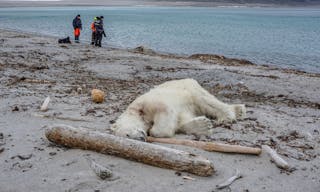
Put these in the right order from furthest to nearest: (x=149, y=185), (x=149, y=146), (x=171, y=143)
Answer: (x=171, y=143), (x=149, y=146), (x=149, y=185)

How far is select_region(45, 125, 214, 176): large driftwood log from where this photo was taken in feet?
15.0

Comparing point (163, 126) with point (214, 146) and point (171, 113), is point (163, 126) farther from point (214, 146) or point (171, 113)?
point (214, 146)

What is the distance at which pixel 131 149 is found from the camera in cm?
488

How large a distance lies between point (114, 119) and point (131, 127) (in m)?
1.62

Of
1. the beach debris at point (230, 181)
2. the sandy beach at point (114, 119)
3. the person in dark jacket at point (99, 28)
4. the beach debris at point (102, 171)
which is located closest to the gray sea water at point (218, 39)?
the person in dark jacket at point (99, 28)

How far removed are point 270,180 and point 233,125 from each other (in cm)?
221

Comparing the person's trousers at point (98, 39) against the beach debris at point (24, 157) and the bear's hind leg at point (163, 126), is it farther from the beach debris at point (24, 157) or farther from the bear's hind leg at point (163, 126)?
the beach debris at point (24, 157)

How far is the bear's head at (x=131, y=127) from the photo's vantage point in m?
5.17

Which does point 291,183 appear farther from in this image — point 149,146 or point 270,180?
point 149,146

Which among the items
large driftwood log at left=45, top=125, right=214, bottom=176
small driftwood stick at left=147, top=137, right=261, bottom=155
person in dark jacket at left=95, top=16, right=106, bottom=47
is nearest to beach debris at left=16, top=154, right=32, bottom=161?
large driftwood log at left=45, top=125, right=214, bottom=176

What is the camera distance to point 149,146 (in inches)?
190

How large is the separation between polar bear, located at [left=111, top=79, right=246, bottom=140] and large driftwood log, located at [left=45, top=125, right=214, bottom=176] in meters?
0.26

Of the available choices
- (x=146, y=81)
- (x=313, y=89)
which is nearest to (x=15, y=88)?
(x=146, y=81)

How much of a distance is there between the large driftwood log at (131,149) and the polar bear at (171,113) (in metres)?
0.26
